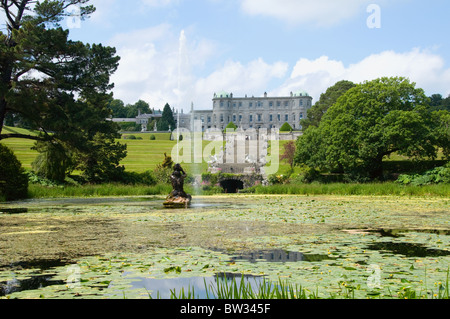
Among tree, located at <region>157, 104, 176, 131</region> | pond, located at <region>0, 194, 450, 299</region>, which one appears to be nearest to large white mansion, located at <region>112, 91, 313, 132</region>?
tree, located at <region>157, 104, 176, 131</region>

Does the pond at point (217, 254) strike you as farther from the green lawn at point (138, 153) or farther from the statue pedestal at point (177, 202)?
the green lawn at point (138, 153)

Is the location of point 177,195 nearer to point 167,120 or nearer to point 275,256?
point 275,256

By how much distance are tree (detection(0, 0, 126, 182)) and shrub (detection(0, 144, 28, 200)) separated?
3.80 metres

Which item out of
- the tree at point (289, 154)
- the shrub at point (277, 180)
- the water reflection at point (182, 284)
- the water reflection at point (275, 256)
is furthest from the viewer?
the tree at point (289, 154)

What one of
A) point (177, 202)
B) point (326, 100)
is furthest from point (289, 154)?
point (177, 202)

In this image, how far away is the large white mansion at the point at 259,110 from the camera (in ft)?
455

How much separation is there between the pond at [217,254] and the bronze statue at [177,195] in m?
5.94

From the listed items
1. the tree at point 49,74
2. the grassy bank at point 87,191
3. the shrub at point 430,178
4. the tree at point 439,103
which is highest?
the tree at point 439,103

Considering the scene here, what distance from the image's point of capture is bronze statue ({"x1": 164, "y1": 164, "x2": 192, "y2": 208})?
66.7 feet

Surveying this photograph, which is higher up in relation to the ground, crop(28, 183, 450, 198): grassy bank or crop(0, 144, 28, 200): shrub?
crop(0, 144, 28, 200): shrub

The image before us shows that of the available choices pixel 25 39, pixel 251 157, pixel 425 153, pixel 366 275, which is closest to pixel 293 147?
pixel 251 157

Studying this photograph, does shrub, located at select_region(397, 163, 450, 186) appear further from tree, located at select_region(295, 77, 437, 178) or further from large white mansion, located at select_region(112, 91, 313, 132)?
large white mansion, located at select_region(112, 91, 313, 132)

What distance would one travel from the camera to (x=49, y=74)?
29250 millimetres

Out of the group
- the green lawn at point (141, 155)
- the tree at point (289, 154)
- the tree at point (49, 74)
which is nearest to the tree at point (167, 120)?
the green lawn at point (141, 155)
